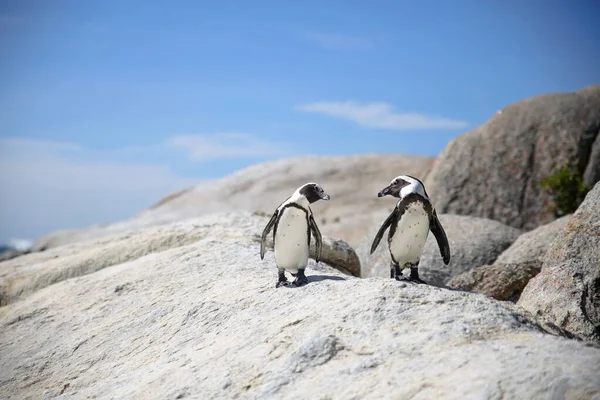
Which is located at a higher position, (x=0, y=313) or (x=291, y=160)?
(x=291, y=160)

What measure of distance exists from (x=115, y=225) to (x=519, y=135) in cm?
1127

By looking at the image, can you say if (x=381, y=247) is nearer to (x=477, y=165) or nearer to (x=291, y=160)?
(x=477, y=165)

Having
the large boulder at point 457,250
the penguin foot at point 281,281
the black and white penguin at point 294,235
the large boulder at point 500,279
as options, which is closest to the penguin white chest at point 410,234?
the black and white penguin at point 294,235

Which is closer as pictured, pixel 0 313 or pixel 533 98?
pixel 0 313

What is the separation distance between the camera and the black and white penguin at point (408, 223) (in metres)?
5.66

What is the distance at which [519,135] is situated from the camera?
13.1 m

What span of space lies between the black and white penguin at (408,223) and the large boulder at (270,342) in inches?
23.4

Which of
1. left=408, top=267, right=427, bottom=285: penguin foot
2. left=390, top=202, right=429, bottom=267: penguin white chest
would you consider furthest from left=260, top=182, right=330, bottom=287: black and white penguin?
left=408, top=267, right=427, bottom=285: penguin foot

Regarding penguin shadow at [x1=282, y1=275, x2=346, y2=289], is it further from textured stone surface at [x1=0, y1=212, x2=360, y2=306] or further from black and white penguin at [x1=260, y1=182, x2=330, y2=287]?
textured stone surface at [x1=0, y1=212, x2=360, y2=306]

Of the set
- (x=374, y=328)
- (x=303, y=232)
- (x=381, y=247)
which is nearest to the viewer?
(x=374, y=328)

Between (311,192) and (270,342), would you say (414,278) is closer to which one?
(311,192)

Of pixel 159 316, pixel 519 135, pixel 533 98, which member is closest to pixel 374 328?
pixel 159 316

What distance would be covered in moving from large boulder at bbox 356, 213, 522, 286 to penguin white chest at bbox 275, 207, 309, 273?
11.9 ft

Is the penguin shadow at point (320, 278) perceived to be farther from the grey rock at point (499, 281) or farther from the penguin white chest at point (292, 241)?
the grey rock at point (499, 281)
